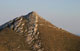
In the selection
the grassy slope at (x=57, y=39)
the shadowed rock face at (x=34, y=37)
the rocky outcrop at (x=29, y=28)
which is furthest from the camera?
the rocky outcrop at (x=29, y=28)

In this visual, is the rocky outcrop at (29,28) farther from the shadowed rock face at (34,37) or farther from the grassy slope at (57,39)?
the grassy slope at (57,39)

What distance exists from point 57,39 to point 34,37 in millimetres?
10837

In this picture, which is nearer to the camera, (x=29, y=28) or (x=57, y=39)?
(x=57, y=39)

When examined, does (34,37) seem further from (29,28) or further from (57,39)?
(57,39)

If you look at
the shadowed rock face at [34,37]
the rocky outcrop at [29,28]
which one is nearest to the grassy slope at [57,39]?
the shadowed rock face at [34,37]

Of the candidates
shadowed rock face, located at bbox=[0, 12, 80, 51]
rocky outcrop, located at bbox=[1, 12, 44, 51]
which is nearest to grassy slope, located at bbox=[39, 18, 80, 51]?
shadowed rock face, located at bbox=[0, 12, 80, 51]

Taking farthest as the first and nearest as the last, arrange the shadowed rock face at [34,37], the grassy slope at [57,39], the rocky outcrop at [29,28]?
the rocky outcrop at [29,28], the grassy slope at [57,39], the shadowed rock face at [34,37]

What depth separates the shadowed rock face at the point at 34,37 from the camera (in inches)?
4067

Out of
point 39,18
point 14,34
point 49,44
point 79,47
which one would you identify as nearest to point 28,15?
point 39,18

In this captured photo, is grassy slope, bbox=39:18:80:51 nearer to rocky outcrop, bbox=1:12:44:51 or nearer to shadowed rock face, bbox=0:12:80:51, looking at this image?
shadowed rock face, bbox=0:12:80:51

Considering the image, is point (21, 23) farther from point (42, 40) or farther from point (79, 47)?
point (79, 47)

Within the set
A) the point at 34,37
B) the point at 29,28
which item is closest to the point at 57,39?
the point at 34,37

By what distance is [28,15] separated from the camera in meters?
124

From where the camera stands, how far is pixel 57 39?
110 metres
